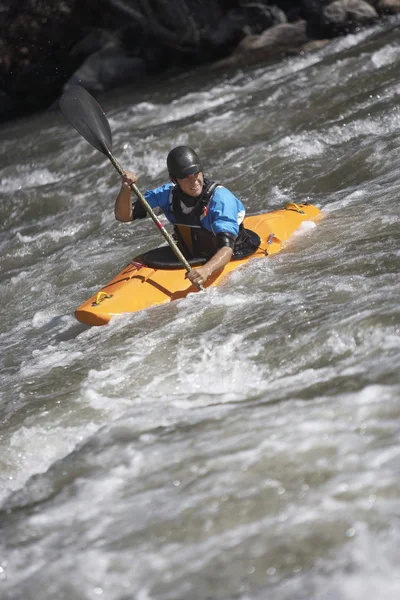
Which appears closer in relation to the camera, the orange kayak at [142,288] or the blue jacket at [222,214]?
the orange kayak at [142,288]

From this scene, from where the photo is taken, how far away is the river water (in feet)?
8.21

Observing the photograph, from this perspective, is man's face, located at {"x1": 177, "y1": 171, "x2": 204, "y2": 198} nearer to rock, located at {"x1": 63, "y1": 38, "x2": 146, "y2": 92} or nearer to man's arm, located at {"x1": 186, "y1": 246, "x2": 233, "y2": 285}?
man's arm, located at {"x1": 186, "y1": 246, "x2": 233, "y2": 285}

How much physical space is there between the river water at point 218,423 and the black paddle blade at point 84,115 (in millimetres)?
1146

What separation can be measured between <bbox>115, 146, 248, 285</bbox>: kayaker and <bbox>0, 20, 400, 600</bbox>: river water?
0.74 feet

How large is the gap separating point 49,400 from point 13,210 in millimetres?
5012

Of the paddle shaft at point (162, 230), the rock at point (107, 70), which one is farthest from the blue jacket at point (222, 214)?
the rock at point (107, 70)

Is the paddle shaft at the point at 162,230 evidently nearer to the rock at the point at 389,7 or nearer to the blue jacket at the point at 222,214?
the blue jacket at the point at 222,214

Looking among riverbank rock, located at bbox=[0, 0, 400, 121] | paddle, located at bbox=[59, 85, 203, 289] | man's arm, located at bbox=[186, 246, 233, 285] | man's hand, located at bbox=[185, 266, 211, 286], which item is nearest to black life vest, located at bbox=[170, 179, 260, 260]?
man's arm, located at bbox=[186, 246, 233, 285]

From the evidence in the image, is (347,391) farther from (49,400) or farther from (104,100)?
(104,100)

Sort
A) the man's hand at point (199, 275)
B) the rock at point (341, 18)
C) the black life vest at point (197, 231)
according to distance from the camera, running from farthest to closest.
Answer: the rock at point (341, 18) < the black life vest at point (197, 231) < the man's hand at point (199, 275)

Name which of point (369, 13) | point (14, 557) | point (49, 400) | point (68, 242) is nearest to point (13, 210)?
point (68, 242)

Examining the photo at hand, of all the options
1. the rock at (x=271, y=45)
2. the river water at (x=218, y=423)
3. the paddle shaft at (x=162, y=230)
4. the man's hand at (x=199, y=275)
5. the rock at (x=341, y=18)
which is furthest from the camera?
the rock at (x=271, y=45)

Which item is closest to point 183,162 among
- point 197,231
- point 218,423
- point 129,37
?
point 197,231

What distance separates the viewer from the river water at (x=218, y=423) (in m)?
2.50
